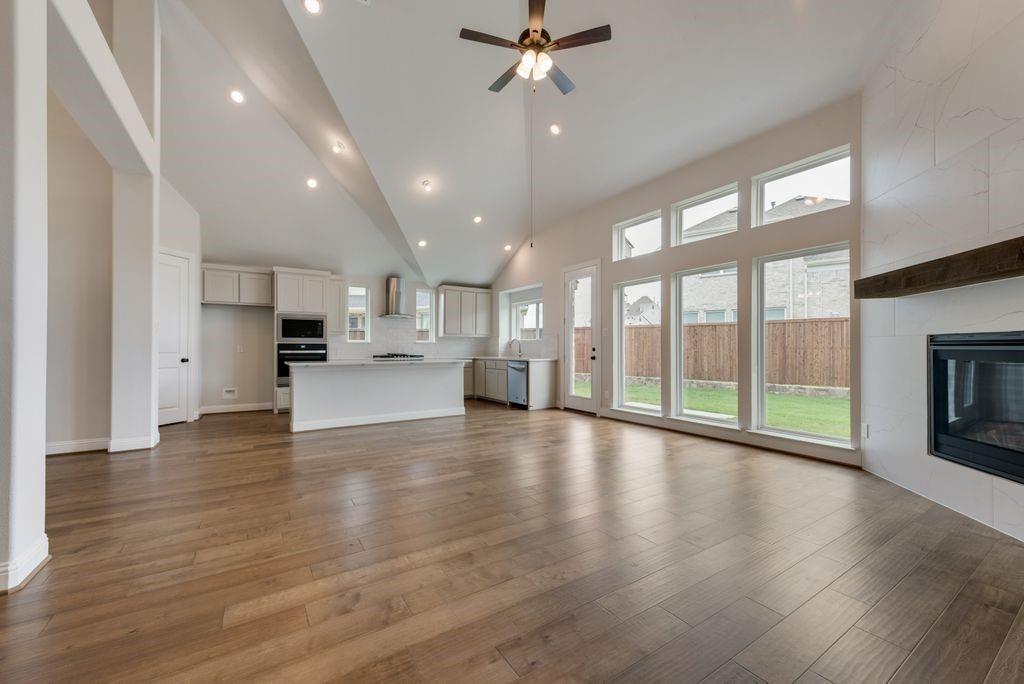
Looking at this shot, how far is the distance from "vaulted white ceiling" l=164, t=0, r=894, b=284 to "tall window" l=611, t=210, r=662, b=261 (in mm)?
503

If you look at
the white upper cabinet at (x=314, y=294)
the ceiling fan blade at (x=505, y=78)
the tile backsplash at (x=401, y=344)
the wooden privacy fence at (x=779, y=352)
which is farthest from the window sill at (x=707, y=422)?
the white upper cabinet at (x=314, y=294)

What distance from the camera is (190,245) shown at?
19.1ft

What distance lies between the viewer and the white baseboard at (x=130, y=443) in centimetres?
394

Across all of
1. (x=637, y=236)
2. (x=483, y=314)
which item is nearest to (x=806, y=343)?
(x=637, y=236)

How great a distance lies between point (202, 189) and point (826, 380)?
310 inches

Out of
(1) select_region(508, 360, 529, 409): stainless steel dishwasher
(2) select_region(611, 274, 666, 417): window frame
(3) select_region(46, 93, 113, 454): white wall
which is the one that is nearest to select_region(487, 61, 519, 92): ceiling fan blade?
(2) select_region(611, 274, 666, 417): window frame

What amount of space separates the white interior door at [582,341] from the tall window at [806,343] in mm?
2356

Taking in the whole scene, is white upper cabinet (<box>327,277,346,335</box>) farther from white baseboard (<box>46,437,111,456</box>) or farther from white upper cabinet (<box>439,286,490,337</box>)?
white baseboard (<box>46,437,111,456</box>)

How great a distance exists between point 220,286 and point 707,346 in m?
7.20

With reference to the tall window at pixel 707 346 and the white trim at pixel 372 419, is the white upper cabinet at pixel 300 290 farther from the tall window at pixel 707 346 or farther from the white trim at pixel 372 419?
the tall window at pixel 707 346

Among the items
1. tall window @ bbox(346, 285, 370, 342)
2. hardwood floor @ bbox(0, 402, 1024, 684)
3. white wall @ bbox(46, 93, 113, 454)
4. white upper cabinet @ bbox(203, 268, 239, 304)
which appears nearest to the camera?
hardwood floor @ bbox(0, 402, 1024, 684)

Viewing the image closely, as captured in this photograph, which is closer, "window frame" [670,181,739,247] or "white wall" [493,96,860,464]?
"white wall" [493,96,860,464]

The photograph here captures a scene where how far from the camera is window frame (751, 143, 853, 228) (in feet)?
11.9

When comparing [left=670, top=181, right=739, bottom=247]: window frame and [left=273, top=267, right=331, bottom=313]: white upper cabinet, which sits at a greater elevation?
[left=670, top=181, right=739, bottom=247]: window frame
